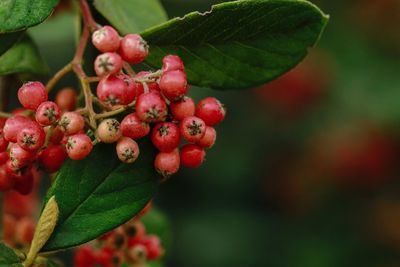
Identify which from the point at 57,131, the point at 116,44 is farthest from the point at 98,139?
the point at 116,44

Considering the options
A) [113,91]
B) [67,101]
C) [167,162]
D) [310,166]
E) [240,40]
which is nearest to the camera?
[113,91]

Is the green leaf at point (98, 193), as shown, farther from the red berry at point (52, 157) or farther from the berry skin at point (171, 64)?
the berry skin at point (171, 64)

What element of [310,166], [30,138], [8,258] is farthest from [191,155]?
[310,166]

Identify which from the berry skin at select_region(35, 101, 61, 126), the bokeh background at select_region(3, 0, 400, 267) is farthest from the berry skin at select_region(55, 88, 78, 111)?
the bokeh background at select_region(3, 0, 400, 267)

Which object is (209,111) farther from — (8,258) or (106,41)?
(8,258)

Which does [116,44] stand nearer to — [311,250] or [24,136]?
[24,136]
